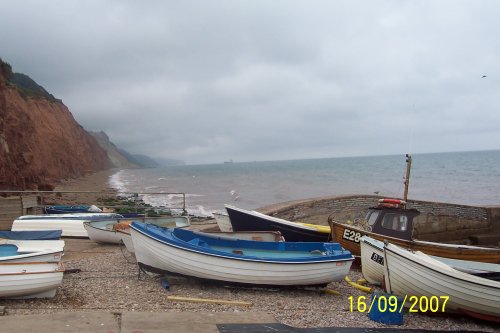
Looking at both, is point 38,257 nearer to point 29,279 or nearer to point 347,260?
point 29,279

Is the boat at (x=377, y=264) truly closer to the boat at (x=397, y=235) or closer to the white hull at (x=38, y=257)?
the boat at (x=397, y=235)

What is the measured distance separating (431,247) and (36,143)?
54.2m

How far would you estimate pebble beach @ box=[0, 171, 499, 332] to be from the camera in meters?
6.79

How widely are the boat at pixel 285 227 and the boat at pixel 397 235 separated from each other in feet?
2.65

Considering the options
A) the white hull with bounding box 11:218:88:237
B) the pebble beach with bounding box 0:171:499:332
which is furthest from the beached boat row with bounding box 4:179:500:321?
the white hull with bounding box 11:218:88:237

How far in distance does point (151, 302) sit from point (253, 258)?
2.05 m

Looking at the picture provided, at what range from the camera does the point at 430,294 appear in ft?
24.6

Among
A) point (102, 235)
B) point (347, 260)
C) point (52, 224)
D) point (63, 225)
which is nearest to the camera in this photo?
point (347, 260)

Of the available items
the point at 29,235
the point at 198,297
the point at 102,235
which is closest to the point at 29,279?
the point at 198,297

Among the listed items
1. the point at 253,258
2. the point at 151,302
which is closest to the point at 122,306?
the point at 151,302

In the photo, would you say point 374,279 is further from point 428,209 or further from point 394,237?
point 428,209

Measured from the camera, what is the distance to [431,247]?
995 cm

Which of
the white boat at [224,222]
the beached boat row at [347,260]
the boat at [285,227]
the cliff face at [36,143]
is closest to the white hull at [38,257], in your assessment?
the beached boat row at [347,260]
